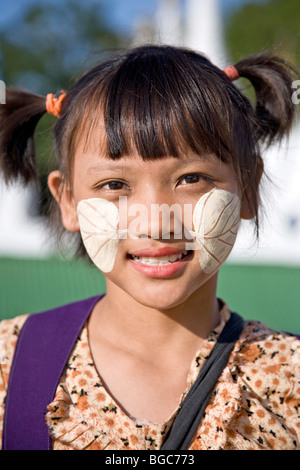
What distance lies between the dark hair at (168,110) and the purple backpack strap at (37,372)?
540mm

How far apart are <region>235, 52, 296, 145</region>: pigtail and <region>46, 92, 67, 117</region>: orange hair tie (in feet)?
2.33

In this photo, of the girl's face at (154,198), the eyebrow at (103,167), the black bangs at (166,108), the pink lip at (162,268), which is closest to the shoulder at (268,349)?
the girl's face at (154,198)

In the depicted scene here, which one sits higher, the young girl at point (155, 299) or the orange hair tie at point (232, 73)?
the orange hair tie at point (232, 73)

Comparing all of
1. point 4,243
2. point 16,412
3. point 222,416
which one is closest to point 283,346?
point 222,416

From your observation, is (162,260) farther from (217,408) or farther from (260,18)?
(260,18)

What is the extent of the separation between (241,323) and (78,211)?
73 cm

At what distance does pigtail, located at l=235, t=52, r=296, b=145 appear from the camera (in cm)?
228

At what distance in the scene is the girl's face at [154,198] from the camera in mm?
1846

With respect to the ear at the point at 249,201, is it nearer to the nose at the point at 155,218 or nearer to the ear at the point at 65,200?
the nose at the point at 155,218

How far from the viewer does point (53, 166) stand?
2482 mm

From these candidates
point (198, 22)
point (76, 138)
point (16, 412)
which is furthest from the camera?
point (198, 22)

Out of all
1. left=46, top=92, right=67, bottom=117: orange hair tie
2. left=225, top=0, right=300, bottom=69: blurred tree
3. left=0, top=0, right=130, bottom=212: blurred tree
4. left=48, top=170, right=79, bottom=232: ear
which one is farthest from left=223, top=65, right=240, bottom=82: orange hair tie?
left=225, top=0, right=300, bottom=69: blurred tree

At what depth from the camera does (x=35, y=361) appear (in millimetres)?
2053

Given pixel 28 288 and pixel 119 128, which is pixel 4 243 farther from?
pixel 119 128
